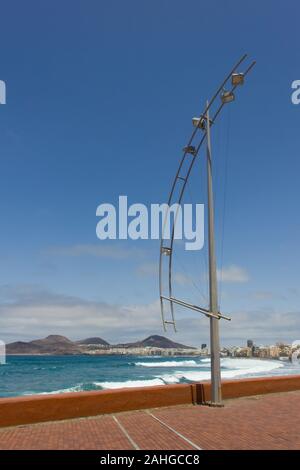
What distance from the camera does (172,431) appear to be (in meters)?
8.67

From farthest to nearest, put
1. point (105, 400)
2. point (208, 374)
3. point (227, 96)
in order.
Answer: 1. point (208, 374)
2. point (227, 96)
3. point (105, 400)

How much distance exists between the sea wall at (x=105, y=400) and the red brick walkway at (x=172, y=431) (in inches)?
9.3

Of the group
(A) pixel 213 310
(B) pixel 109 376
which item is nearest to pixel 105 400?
(A) pixel 213 310

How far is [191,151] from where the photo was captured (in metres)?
13.8

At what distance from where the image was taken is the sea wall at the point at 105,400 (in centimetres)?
928

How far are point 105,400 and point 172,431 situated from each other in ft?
7.95

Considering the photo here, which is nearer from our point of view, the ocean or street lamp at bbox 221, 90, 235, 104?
street lamp at bbox 221, 90, 235, 104

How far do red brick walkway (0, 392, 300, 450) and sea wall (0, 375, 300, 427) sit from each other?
0.77ft

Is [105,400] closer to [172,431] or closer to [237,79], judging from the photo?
[172,431]

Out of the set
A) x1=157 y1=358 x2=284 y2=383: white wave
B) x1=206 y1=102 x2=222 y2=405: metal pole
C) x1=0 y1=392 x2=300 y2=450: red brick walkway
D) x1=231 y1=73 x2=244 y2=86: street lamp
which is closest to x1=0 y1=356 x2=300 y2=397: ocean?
x1=157 y1=358 x2=284 y2=383: white wave

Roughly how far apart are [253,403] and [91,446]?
6.52m

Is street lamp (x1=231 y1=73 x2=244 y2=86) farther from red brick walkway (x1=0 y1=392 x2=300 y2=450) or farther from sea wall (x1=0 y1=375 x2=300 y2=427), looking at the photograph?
red brick walkway (x1=0 y1=392 x2=300 y2=450)

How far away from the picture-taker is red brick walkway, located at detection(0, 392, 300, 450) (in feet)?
25.1
